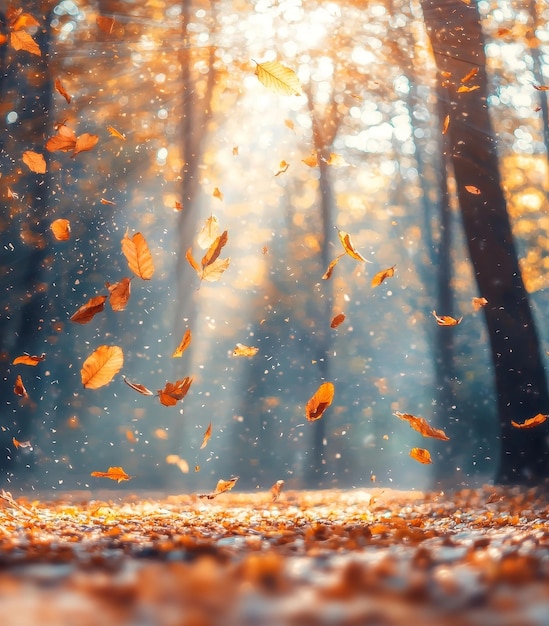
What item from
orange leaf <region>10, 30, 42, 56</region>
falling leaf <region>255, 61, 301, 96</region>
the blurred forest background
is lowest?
the blurred forest background

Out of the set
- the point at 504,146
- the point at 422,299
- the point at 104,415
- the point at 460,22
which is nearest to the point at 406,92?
the point at 504,146

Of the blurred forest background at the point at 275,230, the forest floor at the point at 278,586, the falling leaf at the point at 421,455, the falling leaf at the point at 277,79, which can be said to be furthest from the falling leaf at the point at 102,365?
the blurred forest background at the point at 275,230

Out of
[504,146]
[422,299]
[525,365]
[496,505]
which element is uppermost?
[504,146]

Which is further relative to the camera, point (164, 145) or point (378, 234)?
point (378, 234)

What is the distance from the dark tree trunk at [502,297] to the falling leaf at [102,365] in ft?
12.5

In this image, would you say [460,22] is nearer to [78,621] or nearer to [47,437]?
[78,621]

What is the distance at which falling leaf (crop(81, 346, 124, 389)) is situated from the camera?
4.04 meters

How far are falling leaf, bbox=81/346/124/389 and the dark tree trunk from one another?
381cm

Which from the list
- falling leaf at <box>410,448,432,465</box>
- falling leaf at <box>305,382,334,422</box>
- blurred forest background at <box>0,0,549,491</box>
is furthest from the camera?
blurred forest background at <box>0,0,549,491</box>

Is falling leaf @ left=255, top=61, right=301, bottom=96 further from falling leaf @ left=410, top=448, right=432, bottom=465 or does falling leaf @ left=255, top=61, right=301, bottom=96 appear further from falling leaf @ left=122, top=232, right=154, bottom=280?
falling leaf @ left=410, top=448, right=432, bottom=465

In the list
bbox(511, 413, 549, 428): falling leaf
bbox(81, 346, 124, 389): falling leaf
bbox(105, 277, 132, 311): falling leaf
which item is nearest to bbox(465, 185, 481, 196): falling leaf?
bbox(511, 413, 549, 428): falling leaf

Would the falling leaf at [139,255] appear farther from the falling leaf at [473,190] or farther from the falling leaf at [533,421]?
the falling leaf at [533,421]

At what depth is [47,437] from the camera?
737 inches

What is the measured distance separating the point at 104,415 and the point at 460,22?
670 inches
